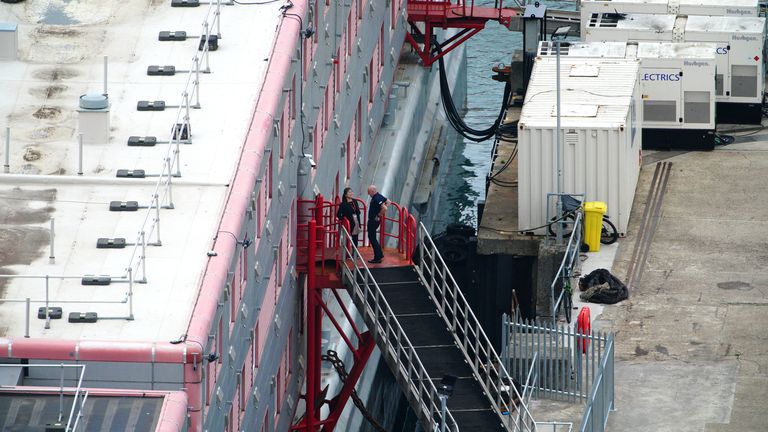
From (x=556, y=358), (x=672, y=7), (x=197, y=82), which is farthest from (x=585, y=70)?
(x=197, y=82)

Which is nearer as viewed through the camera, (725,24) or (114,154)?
(114,154)

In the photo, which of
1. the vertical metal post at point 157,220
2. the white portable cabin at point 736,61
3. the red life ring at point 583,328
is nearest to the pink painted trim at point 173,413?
the vertical metal post at point 157,220

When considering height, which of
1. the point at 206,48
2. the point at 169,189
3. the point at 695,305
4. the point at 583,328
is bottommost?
the point at 695,305

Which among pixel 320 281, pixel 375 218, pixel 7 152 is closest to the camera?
pixel 7 152

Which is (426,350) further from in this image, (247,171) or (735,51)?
(735,51)

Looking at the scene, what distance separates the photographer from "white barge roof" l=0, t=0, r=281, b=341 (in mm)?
32156

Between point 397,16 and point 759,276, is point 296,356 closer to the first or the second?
point 759,276

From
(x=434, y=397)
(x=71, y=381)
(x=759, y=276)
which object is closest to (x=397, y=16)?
(x=759, y=276)

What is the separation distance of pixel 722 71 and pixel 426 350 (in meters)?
17.0

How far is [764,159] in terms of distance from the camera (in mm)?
50938

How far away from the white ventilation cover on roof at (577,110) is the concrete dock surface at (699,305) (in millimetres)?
2823

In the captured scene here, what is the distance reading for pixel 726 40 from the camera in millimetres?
52938

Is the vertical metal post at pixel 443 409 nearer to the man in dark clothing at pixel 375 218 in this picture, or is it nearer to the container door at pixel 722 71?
the man in dark clothing at pixel 375 218

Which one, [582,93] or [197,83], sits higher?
[197,83]
